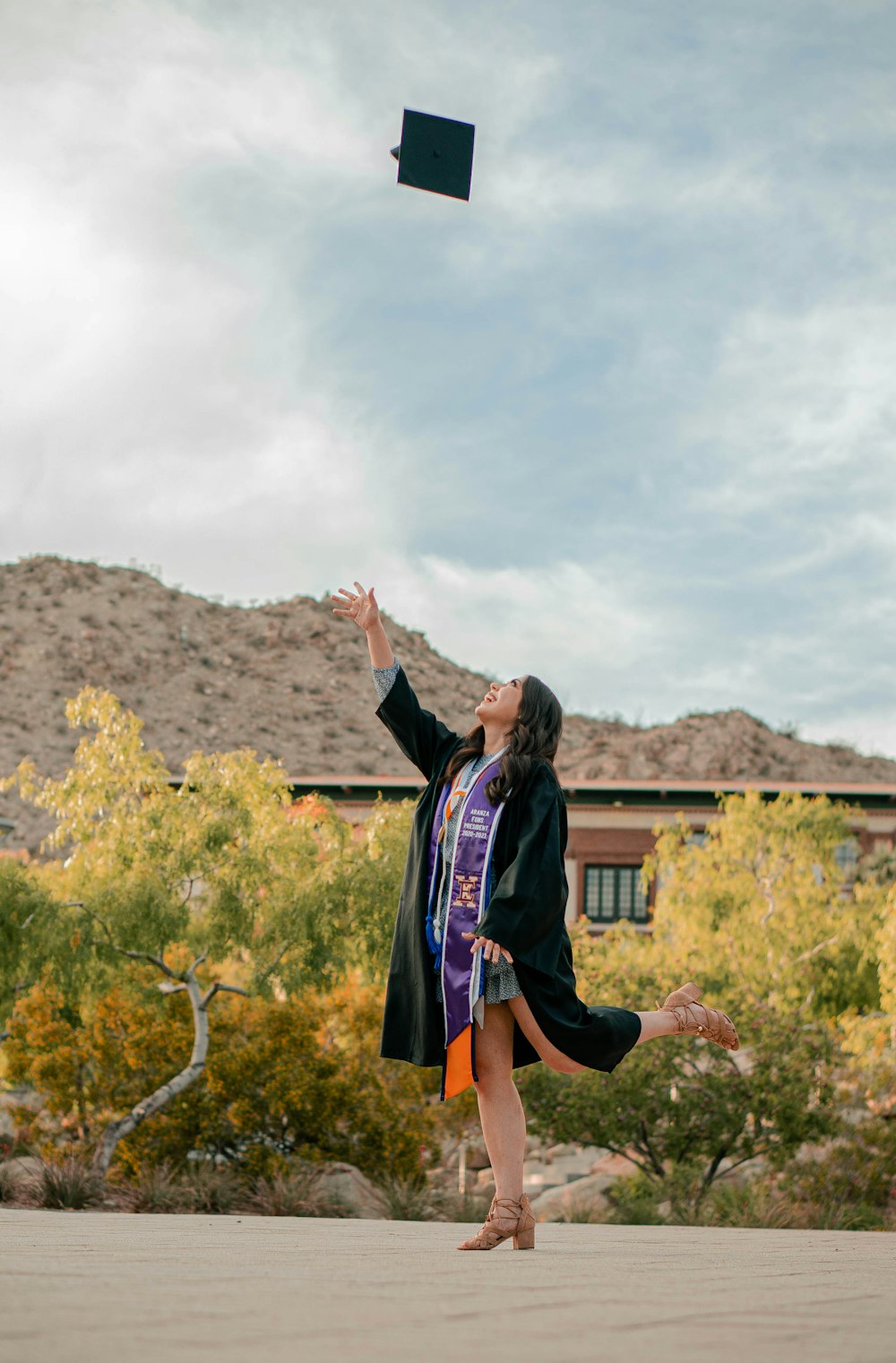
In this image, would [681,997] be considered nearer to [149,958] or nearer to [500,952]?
[500,952]

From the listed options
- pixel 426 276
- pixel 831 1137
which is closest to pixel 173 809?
pixel 831 1137

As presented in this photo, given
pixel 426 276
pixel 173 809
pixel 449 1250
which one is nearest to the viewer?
pixel 449 1250

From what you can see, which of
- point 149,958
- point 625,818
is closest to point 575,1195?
point 149,958

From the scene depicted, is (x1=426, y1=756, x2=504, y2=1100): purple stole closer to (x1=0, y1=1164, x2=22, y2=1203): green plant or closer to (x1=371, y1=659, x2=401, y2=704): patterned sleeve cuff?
(x1=371, y1=659, x2=401, y2=704): patterned sleeve cuff

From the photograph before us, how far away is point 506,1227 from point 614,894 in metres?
32.2

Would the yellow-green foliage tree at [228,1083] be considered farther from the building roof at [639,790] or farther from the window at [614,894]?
the building roof at [639,790]

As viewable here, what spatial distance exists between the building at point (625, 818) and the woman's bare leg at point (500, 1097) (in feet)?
102

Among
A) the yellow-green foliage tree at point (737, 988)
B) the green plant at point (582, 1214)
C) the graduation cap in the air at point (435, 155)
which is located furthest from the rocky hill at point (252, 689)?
the graduation cap in the air at point (435, 155)

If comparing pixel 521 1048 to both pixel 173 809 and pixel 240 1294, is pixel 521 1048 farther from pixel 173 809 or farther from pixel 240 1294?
pixel 173 809

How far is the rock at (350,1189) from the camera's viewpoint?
12.4 meters

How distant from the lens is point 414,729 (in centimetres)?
588

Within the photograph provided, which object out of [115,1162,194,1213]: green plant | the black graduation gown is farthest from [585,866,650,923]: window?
the black graduation gown

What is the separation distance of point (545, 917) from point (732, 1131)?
11.5 m

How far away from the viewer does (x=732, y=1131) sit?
15359mm
